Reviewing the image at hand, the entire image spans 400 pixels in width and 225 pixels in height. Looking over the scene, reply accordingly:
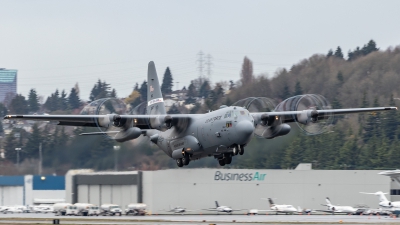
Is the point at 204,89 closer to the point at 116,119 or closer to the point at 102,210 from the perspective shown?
the point at 102,210

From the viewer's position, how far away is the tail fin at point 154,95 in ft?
144

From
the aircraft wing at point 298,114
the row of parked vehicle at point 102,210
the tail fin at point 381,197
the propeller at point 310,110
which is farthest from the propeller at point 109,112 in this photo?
the tail fin at point 381,197

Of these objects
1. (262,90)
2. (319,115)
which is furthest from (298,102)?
(262,90)

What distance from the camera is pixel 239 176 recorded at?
6047cm

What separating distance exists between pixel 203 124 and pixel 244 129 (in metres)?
3.26

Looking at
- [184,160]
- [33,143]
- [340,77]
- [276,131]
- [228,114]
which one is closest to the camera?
[228,114]

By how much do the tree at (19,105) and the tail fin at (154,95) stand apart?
55870mm

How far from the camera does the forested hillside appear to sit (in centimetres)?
4988

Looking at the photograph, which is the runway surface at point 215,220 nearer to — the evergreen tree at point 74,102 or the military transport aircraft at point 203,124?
the military transport aircraft at point 203,124

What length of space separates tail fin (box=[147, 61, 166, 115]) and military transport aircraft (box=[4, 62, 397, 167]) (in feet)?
10.4

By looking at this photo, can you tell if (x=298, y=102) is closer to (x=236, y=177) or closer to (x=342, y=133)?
(x=236, y=177)

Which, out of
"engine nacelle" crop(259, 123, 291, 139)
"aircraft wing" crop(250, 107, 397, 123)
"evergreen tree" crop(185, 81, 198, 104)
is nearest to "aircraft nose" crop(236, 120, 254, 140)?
"aircraft wing" crop(250, 107, 397, 123)

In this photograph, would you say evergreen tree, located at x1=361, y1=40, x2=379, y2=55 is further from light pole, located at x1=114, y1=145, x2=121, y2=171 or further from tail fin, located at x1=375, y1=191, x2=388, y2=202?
light pole, located at x1=114, y1=145, x2=121, y2=171

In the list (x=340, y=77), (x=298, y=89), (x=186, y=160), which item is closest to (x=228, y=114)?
(x=186, y=160)
